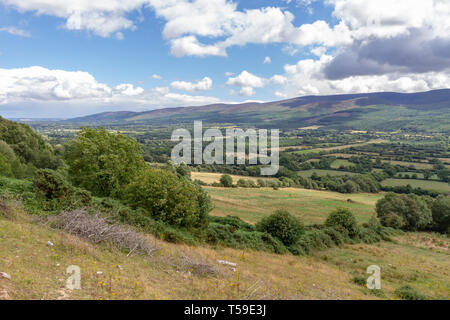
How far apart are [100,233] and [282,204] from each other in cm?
4911

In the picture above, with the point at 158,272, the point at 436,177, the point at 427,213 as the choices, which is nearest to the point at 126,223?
the point at 158,272

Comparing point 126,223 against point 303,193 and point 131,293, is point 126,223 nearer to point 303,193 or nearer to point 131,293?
point 131,293

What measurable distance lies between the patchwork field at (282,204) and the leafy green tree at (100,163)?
18982 mm

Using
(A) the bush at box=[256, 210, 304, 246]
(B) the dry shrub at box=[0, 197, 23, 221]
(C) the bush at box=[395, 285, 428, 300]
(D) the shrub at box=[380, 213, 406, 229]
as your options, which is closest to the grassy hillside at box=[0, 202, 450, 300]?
(B) the dry shrub at box=[0, 197, 23, 221]

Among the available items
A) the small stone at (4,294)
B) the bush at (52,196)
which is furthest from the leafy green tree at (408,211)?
the small stone at (4,294)

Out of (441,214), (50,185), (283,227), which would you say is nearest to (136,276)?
(50,185)

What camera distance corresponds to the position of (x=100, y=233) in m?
13.1

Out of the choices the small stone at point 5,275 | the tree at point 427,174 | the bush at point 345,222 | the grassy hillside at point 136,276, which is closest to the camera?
the small stone at point 5,275

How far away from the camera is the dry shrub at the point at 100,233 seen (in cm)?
1305

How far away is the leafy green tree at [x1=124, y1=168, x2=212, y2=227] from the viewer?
2073cm

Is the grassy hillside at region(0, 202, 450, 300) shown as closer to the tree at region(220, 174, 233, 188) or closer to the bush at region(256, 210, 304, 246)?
the bush at region(256, 210, 304, 246)

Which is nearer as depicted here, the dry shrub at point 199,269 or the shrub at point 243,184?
the dry shrub at point 199,269

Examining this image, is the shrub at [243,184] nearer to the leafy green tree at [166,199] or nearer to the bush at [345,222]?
the bush at [345,222]

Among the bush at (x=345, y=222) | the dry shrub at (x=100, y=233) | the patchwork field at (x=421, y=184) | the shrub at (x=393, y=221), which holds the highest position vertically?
the dry shrub at (x=100, y=233)
